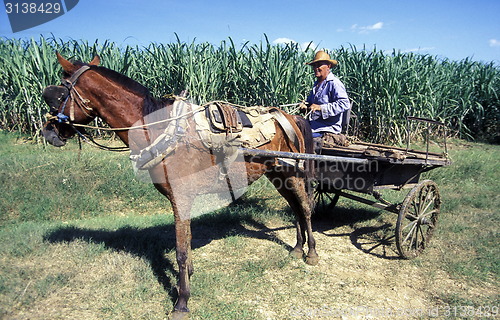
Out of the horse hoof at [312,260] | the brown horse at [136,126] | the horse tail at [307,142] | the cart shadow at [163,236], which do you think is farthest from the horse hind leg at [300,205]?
the brown horse at [136,126]

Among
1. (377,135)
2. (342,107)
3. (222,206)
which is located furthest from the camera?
(377,135)

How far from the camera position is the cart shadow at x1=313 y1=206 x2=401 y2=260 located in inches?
204

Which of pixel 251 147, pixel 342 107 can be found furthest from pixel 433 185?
pixel 251 147

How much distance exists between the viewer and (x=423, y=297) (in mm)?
3949

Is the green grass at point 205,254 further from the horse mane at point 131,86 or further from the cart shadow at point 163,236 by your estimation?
the horse mane at point 131,86

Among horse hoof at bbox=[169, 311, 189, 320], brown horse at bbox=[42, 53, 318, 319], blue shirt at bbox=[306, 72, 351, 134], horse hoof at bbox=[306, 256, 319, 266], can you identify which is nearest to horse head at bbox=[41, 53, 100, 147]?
brown horse at bbox=[42, 53, 318, 319]

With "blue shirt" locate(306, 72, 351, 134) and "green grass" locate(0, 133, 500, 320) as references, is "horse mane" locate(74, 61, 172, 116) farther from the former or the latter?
"blue shirt" locate(306, 72, 351, 134)

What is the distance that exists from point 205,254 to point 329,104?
2.63 meters

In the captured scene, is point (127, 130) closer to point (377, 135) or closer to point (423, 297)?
point (423, 297)

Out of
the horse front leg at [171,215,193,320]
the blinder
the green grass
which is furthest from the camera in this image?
the green grass

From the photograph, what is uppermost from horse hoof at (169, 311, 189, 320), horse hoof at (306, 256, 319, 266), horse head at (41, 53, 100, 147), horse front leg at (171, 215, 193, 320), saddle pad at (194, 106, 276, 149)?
horse head at (41, 53, 100, 147)

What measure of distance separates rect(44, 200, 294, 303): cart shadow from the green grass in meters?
0.02

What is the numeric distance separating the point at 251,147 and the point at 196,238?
7.07 ft

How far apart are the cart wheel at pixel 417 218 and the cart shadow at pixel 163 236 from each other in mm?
1514
